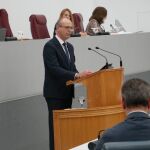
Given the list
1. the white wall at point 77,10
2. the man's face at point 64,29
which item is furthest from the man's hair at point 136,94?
the white wall at point 77,10

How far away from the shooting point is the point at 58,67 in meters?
4.34

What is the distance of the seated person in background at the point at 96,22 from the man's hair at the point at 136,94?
15.4ft

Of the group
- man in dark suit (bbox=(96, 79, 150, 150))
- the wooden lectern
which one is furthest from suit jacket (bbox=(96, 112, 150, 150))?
the wooden lectern

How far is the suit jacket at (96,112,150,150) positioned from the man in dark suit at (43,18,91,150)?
2.12 metres

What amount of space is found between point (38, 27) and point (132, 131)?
5.32m

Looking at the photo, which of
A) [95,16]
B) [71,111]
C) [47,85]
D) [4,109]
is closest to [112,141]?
[71,111]

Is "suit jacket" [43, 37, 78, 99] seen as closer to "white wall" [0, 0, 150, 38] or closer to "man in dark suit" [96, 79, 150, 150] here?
"man in dark suit" [96, 79, 150, 150]

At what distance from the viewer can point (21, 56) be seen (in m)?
5.12

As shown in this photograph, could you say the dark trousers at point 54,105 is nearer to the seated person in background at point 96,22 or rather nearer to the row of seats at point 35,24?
the seated person in background at point 96,22

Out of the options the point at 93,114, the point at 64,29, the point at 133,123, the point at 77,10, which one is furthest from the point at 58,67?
the point at 77,10

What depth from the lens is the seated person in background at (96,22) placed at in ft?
23.5

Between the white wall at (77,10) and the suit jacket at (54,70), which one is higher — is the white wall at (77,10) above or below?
above

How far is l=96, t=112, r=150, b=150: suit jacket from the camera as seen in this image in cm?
220

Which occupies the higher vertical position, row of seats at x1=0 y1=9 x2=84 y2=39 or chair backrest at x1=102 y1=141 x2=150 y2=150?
row of seats at x1=0 y1=9 x2=84 y2=39
